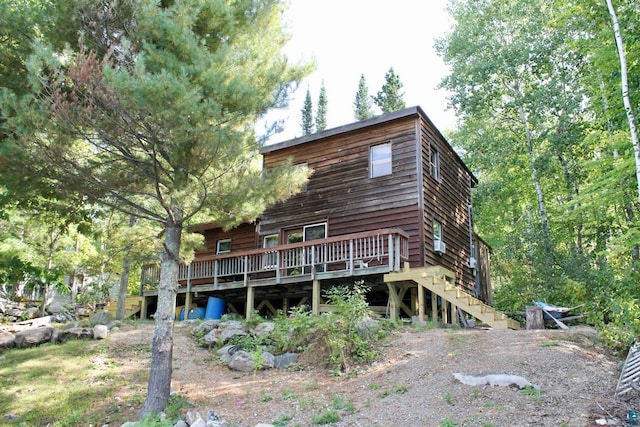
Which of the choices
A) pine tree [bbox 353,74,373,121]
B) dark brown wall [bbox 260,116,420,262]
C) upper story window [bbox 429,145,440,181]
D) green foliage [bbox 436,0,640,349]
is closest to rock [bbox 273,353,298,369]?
dark brown wall [bbox 260,116,420,262]

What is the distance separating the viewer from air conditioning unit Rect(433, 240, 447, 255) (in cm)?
1420

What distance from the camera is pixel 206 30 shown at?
364 inches

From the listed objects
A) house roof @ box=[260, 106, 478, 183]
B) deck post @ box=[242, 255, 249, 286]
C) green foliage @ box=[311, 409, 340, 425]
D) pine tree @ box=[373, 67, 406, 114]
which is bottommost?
green foliage @ box=[311, 409, 340, 425]

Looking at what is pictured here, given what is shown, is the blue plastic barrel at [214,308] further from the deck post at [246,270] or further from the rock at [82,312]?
the rock at [82,312]

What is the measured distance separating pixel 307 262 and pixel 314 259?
1.56ft

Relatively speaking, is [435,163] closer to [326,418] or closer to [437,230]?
[437,230]

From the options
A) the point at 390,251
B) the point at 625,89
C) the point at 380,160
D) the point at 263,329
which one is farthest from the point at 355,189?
the point at 625,89

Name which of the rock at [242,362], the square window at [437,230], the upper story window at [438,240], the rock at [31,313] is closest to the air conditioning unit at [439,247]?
the upper story window at [438,240]

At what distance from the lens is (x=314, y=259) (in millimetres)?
13398

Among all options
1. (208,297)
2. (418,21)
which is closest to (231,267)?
(208,297)

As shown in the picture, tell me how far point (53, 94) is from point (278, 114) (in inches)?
147

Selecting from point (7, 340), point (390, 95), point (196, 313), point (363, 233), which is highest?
point (390, 95)

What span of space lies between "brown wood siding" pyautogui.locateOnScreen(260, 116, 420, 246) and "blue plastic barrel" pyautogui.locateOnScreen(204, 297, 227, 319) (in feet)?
8.84

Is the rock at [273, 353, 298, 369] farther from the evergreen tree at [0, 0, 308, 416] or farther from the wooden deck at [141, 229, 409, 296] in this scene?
the wooden deck at [141, 229, 409, 296]
